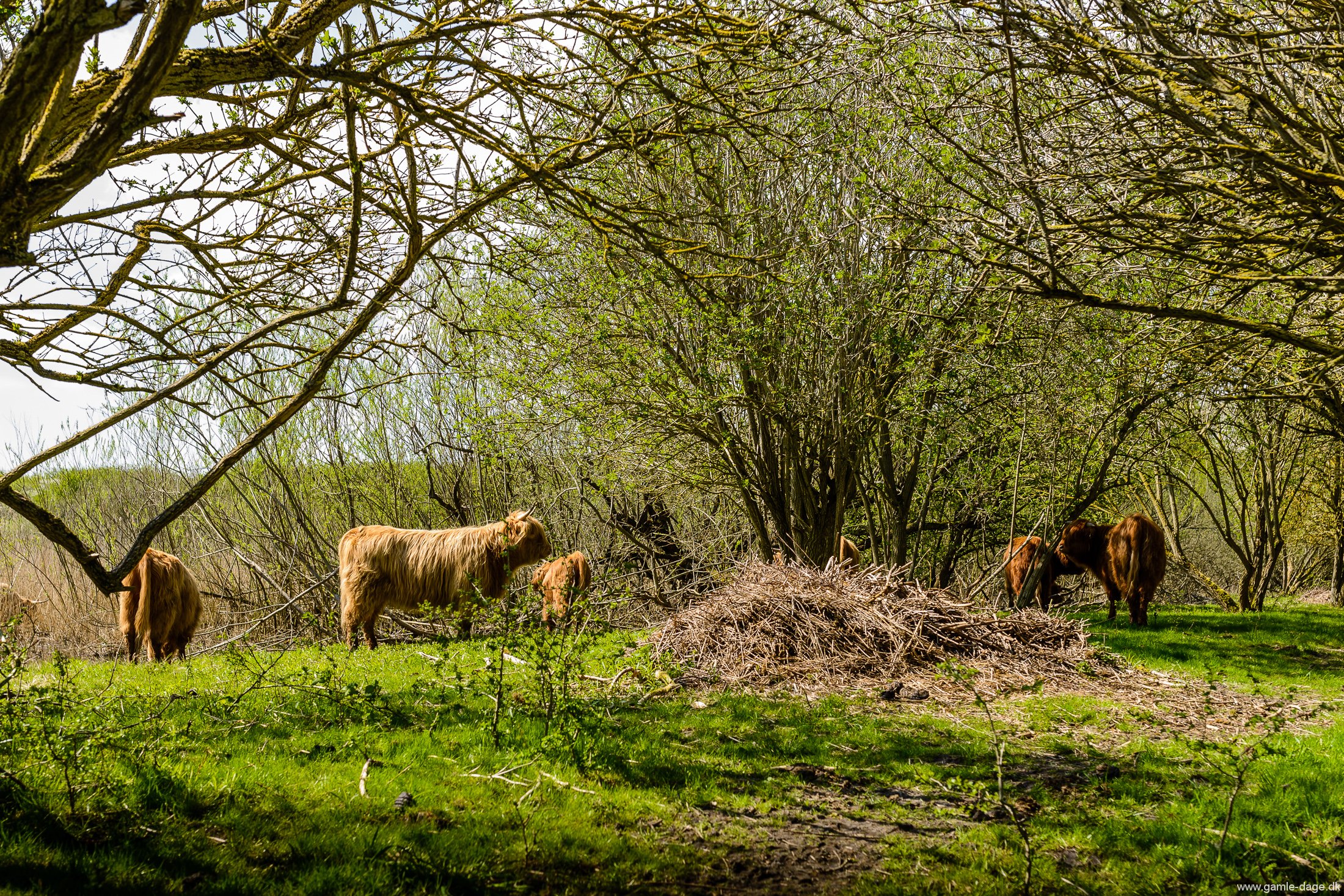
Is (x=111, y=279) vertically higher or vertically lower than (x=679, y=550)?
higher

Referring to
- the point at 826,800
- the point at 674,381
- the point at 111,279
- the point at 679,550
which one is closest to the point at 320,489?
the point at 679,550

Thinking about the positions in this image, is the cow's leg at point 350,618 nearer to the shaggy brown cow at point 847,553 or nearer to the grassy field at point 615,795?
the grassy field at point 615,795

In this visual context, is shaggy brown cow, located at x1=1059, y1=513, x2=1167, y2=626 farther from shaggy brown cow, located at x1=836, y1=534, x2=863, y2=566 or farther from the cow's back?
shaggy brown cow, located at x1=836, y1=534, x2=863, y2=566

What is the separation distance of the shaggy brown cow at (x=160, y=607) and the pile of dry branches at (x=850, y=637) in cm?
529

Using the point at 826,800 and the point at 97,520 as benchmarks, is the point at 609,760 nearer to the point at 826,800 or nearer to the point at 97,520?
the point at 826,800

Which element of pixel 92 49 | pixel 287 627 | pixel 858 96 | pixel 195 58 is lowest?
pixel 287 627

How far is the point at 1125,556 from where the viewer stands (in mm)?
11664

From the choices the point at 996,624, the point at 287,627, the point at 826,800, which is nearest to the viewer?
the point at 826,800

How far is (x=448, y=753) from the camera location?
5277 millimetres

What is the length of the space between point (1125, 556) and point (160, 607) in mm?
11671

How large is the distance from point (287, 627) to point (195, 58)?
11.5 meters

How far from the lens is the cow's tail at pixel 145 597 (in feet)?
30.7

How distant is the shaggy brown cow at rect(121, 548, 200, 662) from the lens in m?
9.44

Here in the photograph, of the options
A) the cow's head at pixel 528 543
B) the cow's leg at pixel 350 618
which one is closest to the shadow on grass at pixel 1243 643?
the cow's head at pixel 528 543
